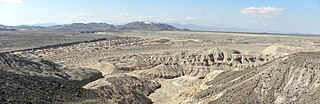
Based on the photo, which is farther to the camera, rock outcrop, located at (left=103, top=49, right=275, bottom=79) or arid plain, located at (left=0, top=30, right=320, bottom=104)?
rock outcrop, located at (left=103, top=49, right=275, bottom=79)

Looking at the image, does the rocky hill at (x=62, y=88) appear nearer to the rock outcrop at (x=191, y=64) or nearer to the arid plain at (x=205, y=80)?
the arid plain at (x=205, y=80)

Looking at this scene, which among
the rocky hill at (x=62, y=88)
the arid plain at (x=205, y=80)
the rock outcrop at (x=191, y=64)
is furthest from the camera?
the rock outcrop at (x=191, y=64)

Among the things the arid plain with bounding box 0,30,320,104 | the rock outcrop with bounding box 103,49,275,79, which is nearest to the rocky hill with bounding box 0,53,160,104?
the arid plain with bounding box 0,30,320,104

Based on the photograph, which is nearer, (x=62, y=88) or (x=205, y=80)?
(x=62, y=88)

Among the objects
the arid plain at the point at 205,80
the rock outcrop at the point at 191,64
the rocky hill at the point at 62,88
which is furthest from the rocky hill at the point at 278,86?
the rock outcrop at the point at 191,64

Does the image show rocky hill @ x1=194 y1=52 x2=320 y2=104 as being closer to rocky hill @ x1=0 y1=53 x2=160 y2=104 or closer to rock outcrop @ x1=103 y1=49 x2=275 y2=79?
rocky hill @ x1=0 y1=53 x2=160 y2=104

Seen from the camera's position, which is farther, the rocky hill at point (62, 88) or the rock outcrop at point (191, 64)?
the rock outcrop at point (191, 64)

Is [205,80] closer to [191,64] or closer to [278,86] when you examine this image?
[191,64]

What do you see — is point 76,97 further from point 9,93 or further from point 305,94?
point 305,94

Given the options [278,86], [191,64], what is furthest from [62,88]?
[191,64]

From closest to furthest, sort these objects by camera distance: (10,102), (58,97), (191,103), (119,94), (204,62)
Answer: (10,102) < (58,97) < (191,103) < (119,94) < (204,62)

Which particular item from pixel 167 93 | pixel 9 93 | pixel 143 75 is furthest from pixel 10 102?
pixel 143 75
